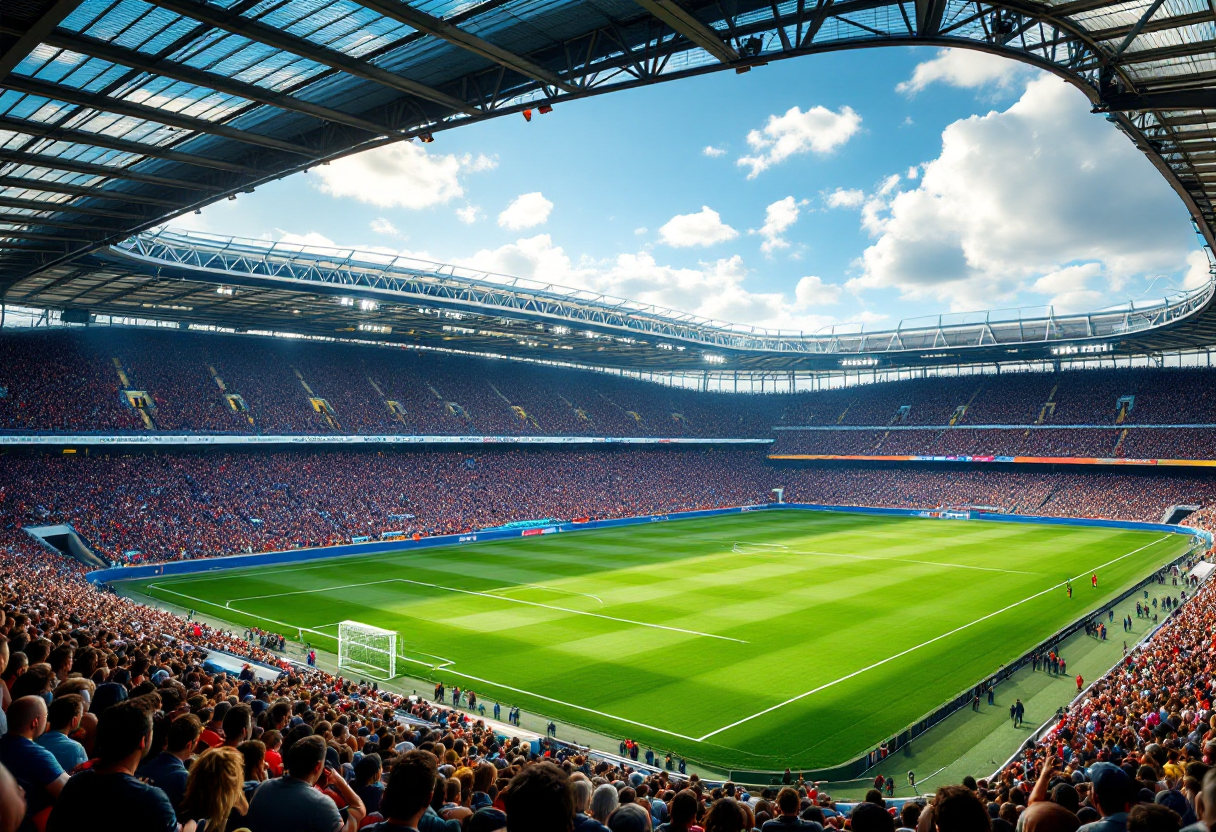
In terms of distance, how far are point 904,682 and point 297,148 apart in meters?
24.3

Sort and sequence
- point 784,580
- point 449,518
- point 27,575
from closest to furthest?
point 27,575, point 784,580, point 449,518

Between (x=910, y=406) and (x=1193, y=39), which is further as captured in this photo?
(x=910, y=406)

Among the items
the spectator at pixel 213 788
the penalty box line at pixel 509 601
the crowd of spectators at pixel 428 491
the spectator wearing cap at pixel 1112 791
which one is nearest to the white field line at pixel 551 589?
the penalty box line at pixel 509 601

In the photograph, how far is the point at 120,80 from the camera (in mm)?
16047

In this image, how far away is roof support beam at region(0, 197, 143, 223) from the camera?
22.8 meters

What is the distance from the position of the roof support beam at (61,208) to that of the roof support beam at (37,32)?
11.4 m

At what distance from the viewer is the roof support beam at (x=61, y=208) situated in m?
22.8

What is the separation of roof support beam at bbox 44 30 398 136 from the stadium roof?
0.04 metres

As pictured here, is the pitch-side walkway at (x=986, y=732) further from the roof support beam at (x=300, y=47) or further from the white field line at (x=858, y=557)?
the roof support beam at (x=300, y=47)

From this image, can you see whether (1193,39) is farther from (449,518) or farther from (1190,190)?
(449,518)

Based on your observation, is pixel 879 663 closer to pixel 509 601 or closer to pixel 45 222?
pixel 509 601

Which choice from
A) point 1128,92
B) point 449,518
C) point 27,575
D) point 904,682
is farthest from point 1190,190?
point 449,518

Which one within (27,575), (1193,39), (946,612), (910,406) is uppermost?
(1193,39)

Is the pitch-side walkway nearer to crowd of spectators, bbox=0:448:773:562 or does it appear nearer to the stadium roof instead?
the stadium roof
